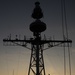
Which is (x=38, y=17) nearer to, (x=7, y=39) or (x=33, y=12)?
(x=33, y=12)

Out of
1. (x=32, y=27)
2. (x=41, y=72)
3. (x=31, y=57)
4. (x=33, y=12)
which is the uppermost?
(x=33, y=12)

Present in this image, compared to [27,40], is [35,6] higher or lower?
higher

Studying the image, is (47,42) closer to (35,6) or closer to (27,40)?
(27,40)

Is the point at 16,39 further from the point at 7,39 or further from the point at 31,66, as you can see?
the point at 31,66

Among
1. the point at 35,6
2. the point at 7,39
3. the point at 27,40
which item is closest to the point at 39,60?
the point at 27,40

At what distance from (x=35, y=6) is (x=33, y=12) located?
3.38 ft

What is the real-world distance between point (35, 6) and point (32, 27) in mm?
3079

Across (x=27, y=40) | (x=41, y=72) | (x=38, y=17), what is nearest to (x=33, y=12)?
(x=38, y=17)

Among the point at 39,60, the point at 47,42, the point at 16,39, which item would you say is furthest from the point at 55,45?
the point at 16,39

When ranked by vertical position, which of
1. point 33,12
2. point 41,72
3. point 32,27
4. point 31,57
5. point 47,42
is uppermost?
point 33,12

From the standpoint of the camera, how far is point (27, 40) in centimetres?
2634

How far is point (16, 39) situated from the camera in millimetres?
26141

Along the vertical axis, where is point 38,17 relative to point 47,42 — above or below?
above

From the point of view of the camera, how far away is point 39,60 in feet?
85.9
